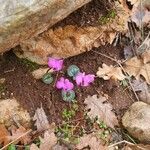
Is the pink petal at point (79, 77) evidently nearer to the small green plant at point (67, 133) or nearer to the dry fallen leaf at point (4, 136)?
the small green plant at point (67, 133)

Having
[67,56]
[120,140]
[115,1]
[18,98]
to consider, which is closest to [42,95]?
[18,98]

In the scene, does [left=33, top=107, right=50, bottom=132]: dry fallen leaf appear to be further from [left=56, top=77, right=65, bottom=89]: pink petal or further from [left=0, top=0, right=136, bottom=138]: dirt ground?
[left=56, top=77, right=65, bottom=89]: pink petal

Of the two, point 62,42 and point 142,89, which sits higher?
point 62,42

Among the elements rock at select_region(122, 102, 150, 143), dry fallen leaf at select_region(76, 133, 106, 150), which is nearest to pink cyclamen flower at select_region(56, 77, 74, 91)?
dry fallen leaf at select_region(76, 133, 106, 150)

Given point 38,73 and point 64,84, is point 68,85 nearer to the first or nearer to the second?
point 64,84

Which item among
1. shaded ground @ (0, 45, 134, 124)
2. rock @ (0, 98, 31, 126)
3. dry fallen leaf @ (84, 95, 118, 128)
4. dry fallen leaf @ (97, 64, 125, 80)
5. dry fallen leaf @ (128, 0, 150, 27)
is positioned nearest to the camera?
rock @ (0, 98, 31, 126)

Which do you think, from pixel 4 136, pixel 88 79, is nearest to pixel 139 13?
pixel 88 79
